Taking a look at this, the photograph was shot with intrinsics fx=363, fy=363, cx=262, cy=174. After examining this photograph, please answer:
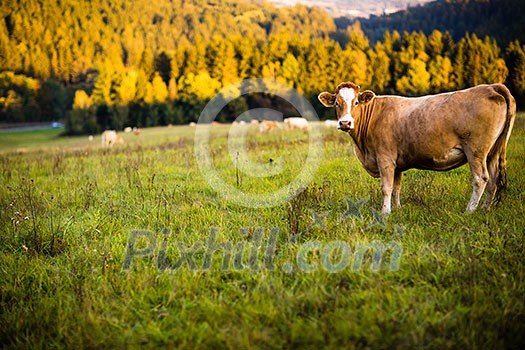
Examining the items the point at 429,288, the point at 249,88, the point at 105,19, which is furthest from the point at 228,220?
the point at 105,19

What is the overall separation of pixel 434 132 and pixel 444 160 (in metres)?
0.42

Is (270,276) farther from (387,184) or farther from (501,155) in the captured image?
(501,155)

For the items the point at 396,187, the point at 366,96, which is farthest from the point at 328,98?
→ the point at 396,187

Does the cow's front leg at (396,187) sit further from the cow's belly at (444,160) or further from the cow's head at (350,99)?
the cow's head at (350,99)

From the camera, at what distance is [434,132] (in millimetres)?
4734

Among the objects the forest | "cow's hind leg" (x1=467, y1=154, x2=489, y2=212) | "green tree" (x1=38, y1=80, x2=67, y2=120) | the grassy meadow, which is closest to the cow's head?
the grassy meadow

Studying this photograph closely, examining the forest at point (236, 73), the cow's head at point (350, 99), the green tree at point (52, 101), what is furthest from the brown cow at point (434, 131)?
the green tree at point (52, 101)

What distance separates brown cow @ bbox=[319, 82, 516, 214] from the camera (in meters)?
4.55

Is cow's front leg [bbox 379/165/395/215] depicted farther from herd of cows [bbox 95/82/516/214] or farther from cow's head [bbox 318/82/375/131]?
cow's head [bbox 318/82/375/131]

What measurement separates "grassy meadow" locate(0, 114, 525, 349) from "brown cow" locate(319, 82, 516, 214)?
529mm

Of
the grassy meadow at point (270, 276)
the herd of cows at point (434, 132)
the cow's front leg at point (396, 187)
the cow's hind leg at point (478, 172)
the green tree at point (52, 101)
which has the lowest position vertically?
the grassy meadow at point (270, 276)

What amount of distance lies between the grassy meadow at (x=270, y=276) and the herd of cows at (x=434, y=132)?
47cm

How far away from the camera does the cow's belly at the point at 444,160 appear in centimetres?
477

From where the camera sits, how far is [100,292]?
3.41 meters
